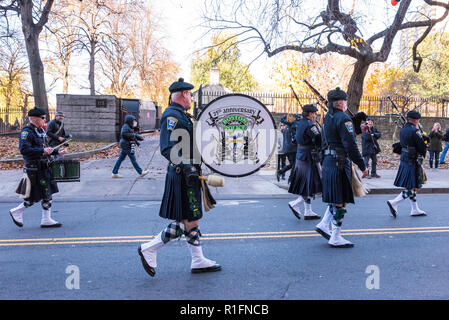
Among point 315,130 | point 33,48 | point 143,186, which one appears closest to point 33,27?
point 33,48

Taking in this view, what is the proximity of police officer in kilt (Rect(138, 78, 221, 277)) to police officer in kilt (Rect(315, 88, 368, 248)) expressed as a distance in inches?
77.2

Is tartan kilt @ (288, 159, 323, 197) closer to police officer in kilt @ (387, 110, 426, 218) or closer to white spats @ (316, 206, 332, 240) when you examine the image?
white spats @ (316, 206, 332, 240)

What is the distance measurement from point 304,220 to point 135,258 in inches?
129

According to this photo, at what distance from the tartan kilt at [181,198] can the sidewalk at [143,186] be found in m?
4.95

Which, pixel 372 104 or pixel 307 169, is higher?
pixel 372 104

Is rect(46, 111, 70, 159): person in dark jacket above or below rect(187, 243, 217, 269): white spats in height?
above

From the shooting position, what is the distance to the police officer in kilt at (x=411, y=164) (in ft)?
23.3

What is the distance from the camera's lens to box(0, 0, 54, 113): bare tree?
56.6ft

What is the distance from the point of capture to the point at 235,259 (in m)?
4.81

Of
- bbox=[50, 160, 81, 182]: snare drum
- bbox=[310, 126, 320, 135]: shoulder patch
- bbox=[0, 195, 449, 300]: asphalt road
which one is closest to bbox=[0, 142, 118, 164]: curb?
bbox=[50, 160, 81, 182]: snare drum

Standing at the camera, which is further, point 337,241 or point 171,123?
point 337,241

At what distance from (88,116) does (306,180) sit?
1437 centimetres

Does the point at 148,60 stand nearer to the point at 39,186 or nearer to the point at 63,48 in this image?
the point at 63,48

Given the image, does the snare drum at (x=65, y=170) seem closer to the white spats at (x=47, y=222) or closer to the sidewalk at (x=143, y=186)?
the white spats at (x=47, y=222)
